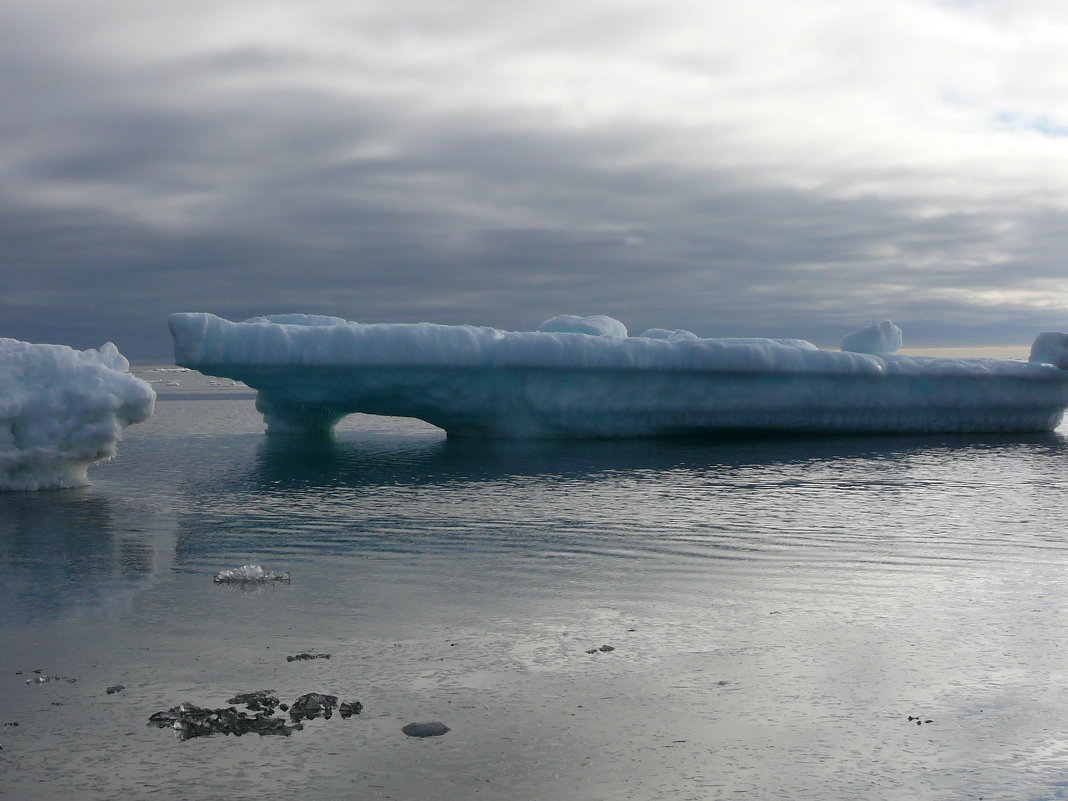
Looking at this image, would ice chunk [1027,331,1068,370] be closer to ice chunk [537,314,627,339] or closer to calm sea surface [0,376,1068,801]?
ice chunk [537,314,627,339]

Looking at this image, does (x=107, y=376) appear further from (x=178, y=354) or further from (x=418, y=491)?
(x=178, y=354)

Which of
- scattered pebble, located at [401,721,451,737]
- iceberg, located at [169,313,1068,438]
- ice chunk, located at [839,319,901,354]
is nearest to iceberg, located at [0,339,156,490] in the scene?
iceberg, located at [169,313,1068,438]

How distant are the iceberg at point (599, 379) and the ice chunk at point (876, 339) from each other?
1936 millimetres

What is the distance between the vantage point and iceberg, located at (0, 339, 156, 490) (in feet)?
30.6

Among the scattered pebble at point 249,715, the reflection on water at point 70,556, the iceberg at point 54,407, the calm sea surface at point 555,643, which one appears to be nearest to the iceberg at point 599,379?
the iceberg at point 54,407

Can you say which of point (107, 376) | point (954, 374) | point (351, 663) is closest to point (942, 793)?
point (351, 663)

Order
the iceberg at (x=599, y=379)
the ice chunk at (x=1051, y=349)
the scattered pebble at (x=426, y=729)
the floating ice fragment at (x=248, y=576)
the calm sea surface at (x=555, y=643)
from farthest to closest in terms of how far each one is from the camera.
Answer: the ice chunk at (x=1051, y=349)
the iceberg at (x=599, y=379)
the floating ice fragment at (x=248, y=576)
the scattered pebble at (x=426, y=729)
the calm sea surface at (x=555, y=643)

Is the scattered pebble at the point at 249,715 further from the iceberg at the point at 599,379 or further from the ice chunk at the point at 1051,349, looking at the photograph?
the ice chunk at the point at 1051,349

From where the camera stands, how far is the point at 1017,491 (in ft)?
30.7

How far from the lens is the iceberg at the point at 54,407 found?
9328mm

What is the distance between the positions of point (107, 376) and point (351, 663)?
6701mm

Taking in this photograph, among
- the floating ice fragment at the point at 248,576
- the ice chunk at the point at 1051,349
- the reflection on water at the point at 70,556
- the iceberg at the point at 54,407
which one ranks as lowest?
the reflection on water at the point at 70,556

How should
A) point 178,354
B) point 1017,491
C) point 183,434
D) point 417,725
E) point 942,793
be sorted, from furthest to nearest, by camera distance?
point 183,434 → point 178,354 → point 1017,491 → point 417,725 → point 942,793

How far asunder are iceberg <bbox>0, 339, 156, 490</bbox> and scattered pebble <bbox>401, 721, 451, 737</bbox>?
716cm
